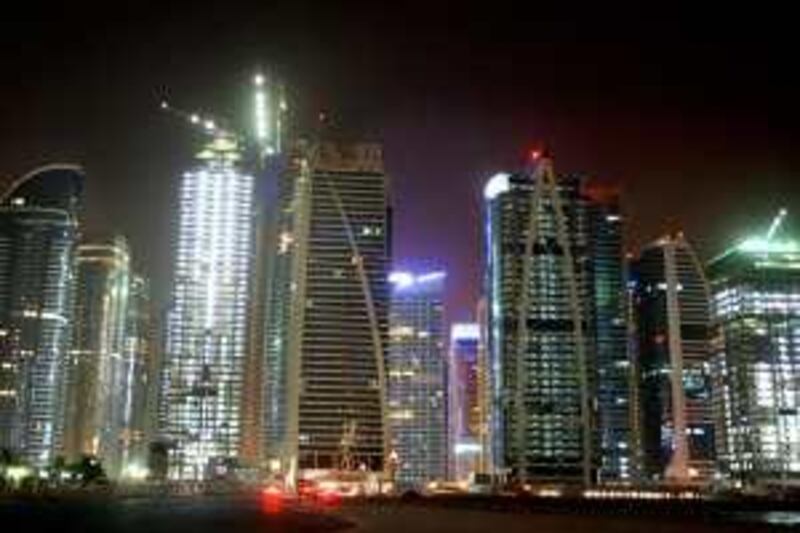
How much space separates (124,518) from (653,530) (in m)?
48.7

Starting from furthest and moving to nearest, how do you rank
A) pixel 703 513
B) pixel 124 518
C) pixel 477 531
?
pixel 703 513
pixel 124 518
pixel 477 531

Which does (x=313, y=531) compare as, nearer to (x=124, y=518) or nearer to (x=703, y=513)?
(x=124, y=518)

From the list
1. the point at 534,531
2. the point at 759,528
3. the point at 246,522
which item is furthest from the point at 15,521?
the point at 759,528

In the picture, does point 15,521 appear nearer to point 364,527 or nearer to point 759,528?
point 364,527

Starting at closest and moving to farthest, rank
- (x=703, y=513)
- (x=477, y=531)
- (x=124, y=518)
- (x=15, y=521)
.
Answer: (x=477, y=531) → (x=15, y=521) → (x=124, y=518) → (x=703, y=513)

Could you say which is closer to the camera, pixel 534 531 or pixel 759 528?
pixel 534 531

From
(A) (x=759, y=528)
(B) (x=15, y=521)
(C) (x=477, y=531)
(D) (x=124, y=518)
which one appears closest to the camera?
(C) (x=477, y=531)

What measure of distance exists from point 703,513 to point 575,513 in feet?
46.4

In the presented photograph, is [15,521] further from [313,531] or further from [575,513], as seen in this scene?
[575,513]

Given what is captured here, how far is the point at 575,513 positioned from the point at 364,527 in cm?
4823

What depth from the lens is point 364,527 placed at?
8406 centimetres

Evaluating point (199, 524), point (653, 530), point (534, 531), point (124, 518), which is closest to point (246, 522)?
point (199, 524)

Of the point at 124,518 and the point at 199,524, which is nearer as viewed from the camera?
the point at 199,524

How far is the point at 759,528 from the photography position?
87312 millimetres
